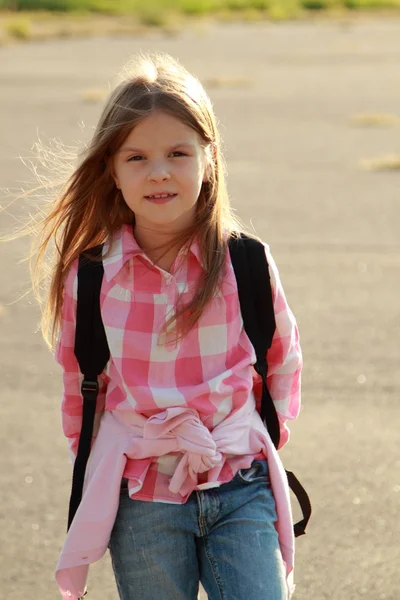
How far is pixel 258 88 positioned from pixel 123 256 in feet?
58.4

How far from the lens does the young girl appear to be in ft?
8.87

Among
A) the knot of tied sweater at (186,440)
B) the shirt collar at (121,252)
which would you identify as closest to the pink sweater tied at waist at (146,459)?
the knot of tied sweater at (186,440)

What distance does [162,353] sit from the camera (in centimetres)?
276

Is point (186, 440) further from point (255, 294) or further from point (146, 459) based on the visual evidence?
point (255, 294)

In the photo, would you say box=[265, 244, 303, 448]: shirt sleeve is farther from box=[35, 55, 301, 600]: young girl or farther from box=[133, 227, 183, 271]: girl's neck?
box=[133, 227, 183, 271]: girl's neck

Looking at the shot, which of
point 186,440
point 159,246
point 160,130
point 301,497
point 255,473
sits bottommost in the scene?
point 301,497

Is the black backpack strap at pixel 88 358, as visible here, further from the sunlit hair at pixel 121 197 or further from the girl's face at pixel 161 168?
the girl's face at pixel 161 168

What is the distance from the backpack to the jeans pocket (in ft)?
0.56

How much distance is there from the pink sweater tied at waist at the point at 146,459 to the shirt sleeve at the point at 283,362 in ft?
0.42

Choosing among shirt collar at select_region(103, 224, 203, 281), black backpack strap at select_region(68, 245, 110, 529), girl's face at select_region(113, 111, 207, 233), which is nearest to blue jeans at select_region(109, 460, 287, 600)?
black backpack strap at select_region(68, 245, 110, 529)

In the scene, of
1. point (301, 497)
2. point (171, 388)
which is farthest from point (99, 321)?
point (301, 497)

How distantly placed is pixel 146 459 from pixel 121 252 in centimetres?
45

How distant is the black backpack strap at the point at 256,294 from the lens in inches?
111

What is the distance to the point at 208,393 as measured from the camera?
8.96 ft
